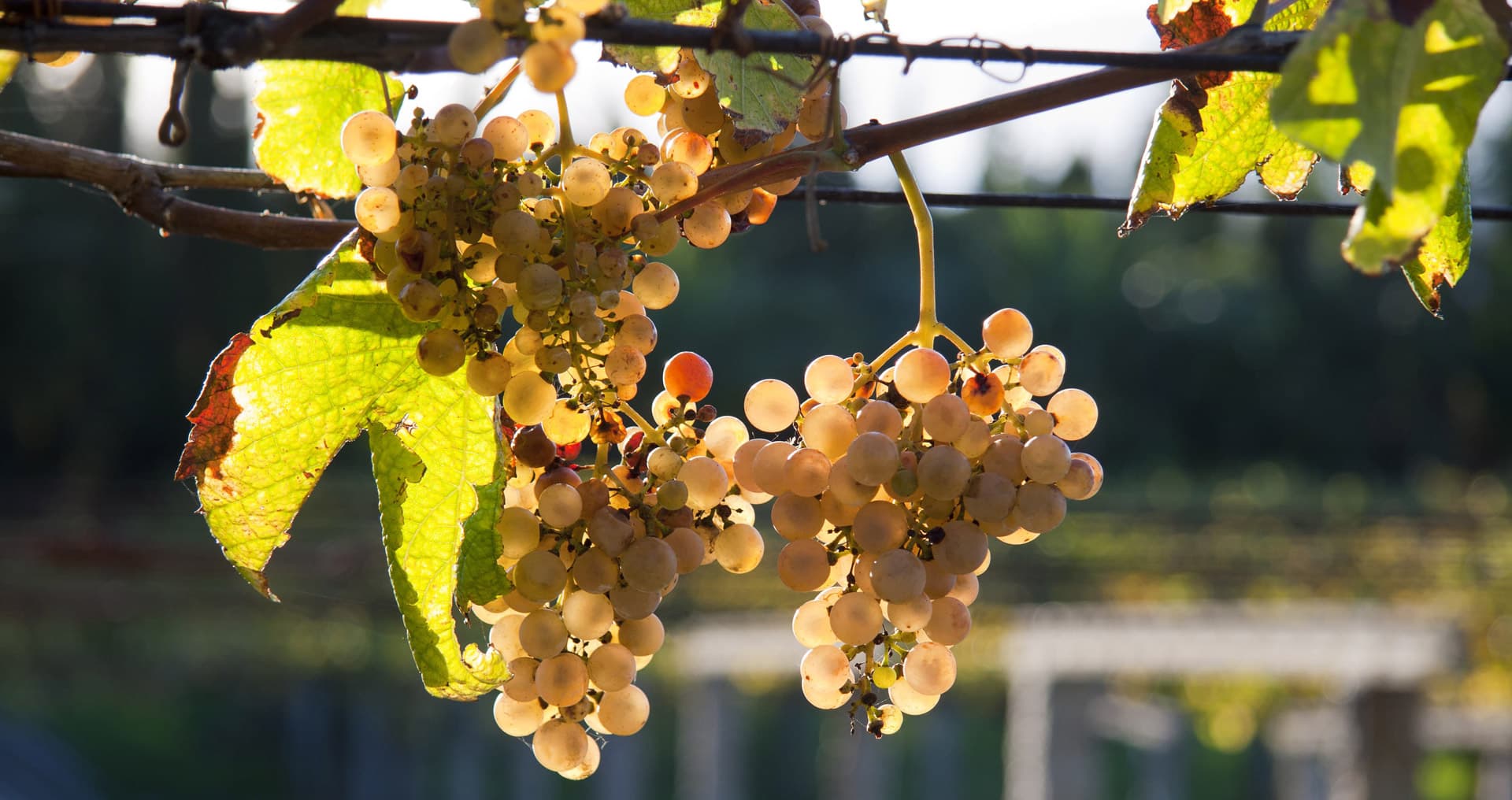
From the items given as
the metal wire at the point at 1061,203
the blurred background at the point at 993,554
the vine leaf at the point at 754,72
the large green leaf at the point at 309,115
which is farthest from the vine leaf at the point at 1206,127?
the blurred background at the point at 993,554

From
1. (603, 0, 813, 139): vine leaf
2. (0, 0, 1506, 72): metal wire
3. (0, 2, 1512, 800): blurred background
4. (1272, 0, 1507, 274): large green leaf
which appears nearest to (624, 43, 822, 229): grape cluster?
(603, 0, 813, 139): vine leaf

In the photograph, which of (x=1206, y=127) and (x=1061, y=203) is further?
(x=1061, y=203)

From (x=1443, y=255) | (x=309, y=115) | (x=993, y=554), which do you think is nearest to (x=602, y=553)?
(x=309, y=115)

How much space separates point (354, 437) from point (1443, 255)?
0.56 meters

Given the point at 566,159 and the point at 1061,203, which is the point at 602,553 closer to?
the point at 566,159

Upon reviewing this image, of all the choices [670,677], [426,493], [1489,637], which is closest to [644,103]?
[426,493]

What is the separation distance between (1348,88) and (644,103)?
0.34m

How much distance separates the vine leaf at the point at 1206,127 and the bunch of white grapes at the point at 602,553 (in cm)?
26

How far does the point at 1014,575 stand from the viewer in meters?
7.62

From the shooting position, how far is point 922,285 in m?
0.68

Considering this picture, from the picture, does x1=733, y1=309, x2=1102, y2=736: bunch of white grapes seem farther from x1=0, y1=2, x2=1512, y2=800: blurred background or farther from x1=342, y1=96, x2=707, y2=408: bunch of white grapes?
x1=0, y1=2, x2=1512, y2=800: blurred background

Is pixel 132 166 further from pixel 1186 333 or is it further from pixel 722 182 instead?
pixel 1186 333

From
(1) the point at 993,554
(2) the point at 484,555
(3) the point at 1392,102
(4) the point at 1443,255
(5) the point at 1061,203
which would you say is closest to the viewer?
(3) the point at 1392,102

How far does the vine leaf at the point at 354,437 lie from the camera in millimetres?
619
